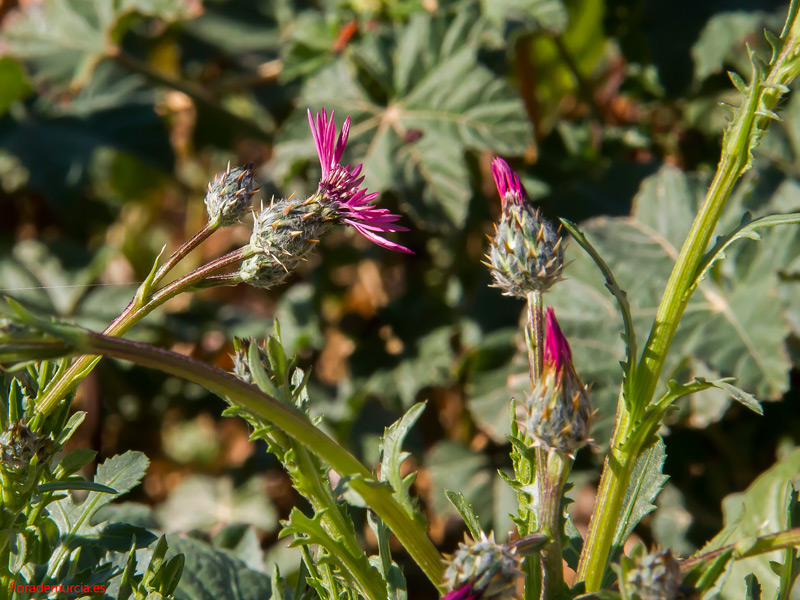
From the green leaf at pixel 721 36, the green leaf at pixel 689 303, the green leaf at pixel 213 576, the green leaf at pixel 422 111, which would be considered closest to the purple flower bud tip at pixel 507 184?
the green leaf at pixel 213 576

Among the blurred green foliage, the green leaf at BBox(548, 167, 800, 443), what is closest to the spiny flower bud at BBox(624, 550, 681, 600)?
the blurred green foliage

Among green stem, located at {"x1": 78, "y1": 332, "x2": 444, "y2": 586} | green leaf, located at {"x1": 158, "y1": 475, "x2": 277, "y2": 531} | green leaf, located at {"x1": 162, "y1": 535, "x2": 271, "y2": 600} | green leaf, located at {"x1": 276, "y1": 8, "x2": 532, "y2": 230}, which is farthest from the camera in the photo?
green leaf, located at {"x1": 158, "y1": 475, "x2": 277, "y2": 531}

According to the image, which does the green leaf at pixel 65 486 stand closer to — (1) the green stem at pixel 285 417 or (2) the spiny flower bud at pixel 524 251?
(1) the green stem at pixel 285 417

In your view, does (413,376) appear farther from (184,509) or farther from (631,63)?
(631,63)

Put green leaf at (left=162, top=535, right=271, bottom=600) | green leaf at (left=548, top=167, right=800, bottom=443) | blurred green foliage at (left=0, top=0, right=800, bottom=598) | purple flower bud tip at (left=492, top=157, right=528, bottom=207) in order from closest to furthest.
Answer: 1. purple flower bud tip at (left=492, top=157, right=528, bottom=207)
2. green leaf at (left=162, top=535, right=271, bottom=600)
3. green leaf at (left=548, top=167, right=800, bottom=443)
4. blurred green foliage at (left=0, top=0, right=800, bottom=598)

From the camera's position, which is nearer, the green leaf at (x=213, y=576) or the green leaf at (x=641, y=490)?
the green leaf at (x=641, y=490)

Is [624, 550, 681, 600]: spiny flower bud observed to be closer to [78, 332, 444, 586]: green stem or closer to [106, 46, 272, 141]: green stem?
[78, 332, 444, 586]: green stem

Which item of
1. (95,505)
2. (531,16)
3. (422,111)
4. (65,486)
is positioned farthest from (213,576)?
(531,16)

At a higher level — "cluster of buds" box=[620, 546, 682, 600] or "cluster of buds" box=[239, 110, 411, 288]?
"cluster of buds" box=[239, 110, 411, 288]
